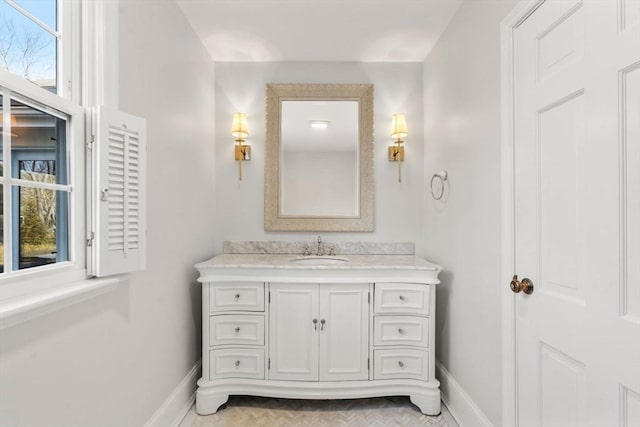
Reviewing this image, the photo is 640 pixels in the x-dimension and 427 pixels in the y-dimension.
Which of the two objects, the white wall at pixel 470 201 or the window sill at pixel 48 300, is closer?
the window sill at pixel 48 300

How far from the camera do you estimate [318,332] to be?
1950 mm

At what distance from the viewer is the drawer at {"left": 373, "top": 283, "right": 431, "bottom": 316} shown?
6.42 feet

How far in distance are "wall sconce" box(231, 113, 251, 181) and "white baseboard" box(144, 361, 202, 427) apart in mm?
1508

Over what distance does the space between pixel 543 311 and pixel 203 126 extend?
232 cm

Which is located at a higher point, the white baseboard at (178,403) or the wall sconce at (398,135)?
the wall sconce at (398,135)

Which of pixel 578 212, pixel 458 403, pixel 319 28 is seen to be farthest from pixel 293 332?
pixel 319 28

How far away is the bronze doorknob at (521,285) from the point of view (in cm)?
128

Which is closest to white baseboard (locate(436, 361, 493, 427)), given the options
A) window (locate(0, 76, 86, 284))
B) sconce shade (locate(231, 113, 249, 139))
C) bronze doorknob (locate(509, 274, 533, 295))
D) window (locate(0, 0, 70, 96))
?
bronze doorknob (locate(509, 274, 533, 295))

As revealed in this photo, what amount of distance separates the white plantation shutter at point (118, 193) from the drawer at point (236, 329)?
2.45ft

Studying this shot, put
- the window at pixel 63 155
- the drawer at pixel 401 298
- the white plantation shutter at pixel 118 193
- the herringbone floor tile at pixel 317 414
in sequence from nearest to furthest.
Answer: the window at pixel 63 155, the white plantation shutter at pixel 118 193, the herringbone floor tile at pixel 317 414, the drawer at pixel 401 298

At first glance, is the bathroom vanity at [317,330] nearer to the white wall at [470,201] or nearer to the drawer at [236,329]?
the drawer at [236,329]

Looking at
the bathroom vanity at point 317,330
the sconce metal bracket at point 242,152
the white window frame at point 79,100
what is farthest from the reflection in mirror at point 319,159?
the white window frame at point 79,100

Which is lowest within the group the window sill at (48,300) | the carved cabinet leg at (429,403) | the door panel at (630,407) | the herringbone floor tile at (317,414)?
the herringbone floor tile at (317,414)

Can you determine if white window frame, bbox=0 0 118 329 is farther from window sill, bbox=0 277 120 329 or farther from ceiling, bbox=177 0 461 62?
ceiling, bbox=177 0 461 62
